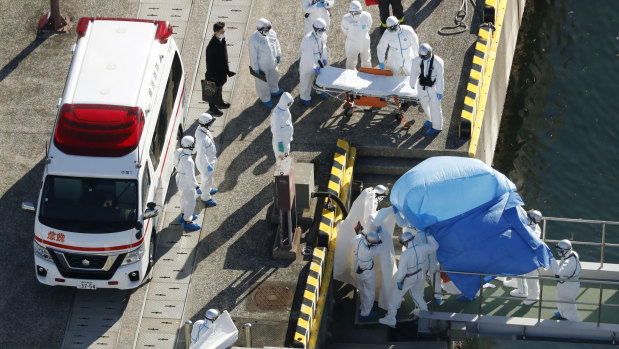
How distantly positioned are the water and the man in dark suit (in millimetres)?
7860

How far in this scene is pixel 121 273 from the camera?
24969mm

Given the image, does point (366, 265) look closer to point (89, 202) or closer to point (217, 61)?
point (89, 202)

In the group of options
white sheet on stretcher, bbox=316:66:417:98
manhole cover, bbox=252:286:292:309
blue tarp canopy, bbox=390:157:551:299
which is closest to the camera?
manhole cover, bbox=252:286:292:309

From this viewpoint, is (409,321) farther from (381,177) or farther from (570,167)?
(570,167)

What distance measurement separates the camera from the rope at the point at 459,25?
30.7 metres

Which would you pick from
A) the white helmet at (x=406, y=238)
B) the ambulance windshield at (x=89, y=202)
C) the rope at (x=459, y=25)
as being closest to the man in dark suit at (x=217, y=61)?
the ambulance windshield at (x=89, y=202)

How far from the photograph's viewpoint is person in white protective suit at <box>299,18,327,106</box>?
2814cm

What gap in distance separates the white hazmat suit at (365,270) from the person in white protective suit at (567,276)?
3.25 meters

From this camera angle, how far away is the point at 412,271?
2531 centimetres

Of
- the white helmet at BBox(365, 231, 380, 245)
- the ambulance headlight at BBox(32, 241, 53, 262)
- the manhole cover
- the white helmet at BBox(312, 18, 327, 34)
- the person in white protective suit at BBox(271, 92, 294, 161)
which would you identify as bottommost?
the manhole cover

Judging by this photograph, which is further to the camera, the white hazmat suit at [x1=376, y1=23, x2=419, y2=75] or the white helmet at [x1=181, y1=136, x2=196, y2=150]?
the white hazmat suit at [x1=376, y1=23, x2=419, y2=75]

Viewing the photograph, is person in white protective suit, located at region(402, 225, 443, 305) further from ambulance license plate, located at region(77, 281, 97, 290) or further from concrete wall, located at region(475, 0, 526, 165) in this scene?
ambulance license plate, located at region(77, 281, 97, 290)

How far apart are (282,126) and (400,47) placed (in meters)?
3.20

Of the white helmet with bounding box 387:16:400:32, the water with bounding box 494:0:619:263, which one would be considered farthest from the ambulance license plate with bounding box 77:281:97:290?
the water with bounding box 494:0:619:263
